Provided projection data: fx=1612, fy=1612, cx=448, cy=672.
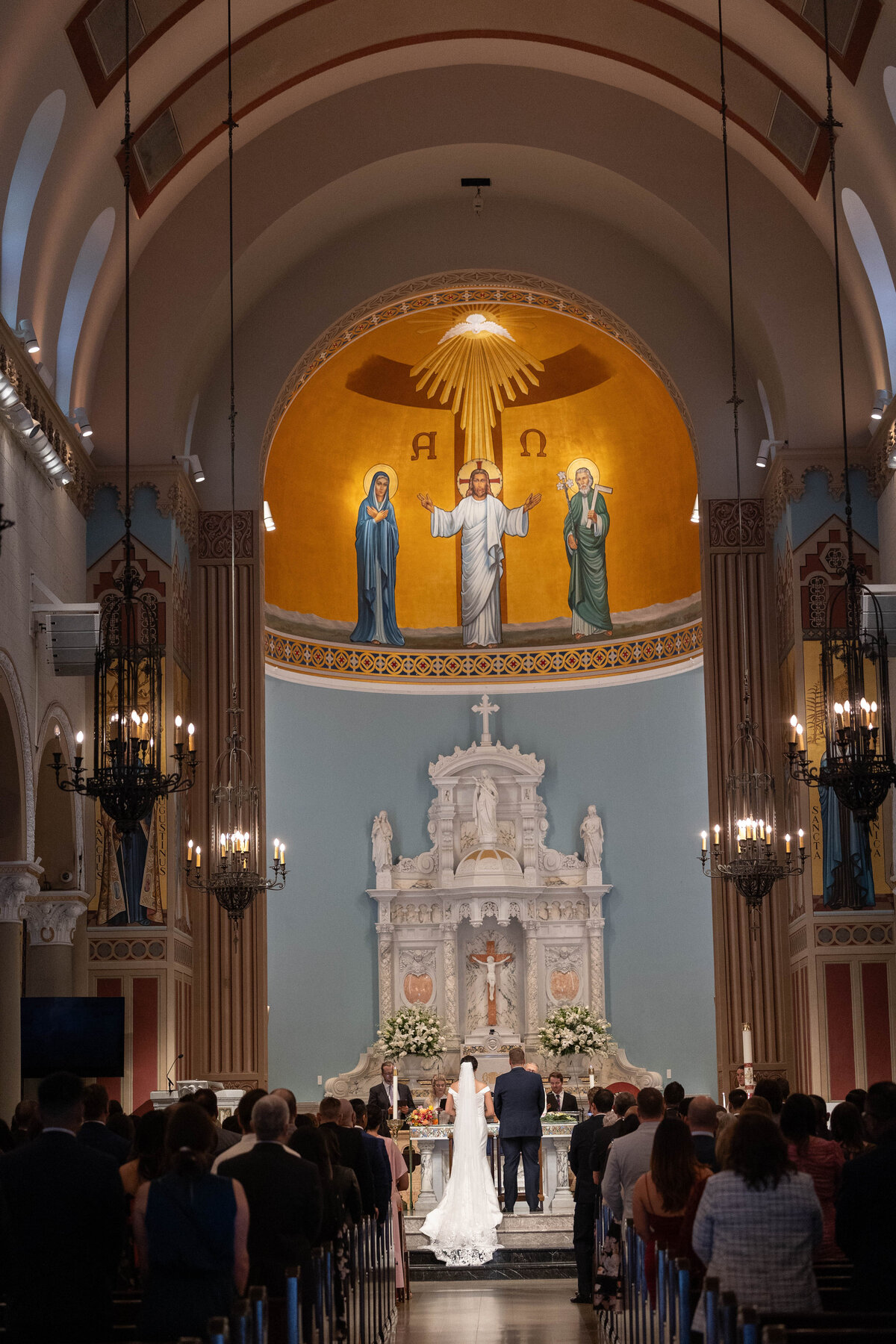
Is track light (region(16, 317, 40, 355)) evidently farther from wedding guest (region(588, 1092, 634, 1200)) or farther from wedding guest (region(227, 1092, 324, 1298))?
wedding guest (region(227, 1092, 324, 1298))

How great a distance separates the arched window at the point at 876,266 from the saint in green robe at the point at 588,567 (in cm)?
707

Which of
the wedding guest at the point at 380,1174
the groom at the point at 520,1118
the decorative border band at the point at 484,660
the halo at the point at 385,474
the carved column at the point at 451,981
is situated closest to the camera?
the wedding guest at the point at 380,1174

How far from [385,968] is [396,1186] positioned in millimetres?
9900

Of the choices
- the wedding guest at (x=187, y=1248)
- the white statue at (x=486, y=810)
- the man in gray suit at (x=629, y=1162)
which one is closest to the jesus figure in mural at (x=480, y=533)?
the white statue at (x=486, y=810)

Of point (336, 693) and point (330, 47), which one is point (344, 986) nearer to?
point (336, 693)

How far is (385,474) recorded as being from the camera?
22.1 meters

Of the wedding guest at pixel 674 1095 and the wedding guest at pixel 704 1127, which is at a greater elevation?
the wedding guest at pixel 704 1127

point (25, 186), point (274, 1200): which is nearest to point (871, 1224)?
point (274, 1200)

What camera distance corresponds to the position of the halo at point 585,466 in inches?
861

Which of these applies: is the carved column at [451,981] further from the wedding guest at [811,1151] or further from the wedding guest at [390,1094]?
the wedding guest at [811,1151]

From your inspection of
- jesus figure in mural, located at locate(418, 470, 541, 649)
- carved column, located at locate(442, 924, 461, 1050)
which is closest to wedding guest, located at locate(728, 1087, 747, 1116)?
carved column, located at locate(442, 924, 461, 1050)

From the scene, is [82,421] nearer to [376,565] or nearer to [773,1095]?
[376,565]

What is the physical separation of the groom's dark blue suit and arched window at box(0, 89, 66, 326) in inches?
284

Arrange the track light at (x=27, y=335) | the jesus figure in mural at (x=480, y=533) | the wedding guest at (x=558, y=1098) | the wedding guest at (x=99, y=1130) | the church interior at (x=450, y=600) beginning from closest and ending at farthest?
1. the wedding guest at (x=99, y=1130)
2. the church interior at (x=450, y=600)
3. the track light at (x=27, y=335)
4. the wedding guest at (x=558, y=1098)
5. the jesus figure in mural at (x=480, y=533)
